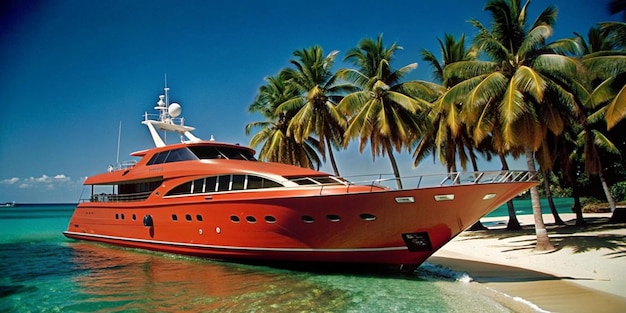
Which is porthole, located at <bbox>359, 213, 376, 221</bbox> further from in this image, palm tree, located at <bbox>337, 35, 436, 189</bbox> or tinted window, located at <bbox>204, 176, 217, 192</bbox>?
palm tree, located at <bbox>337, 35, 436, 189</bbox>

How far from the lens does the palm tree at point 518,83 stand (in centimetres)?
1189

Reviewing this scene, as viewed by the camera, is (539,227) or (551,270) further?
(539,227)

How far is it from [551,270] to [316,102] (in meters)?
13.8

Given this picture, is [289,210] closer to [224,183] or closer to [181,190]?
[224,183]

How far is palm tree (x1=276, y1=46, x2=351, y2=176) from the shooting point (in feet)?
68.1

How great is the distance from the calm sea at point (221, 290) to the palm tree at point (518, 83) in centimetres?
499

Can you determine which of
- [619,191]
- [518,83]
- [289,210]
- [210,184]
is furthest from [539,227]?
[619,191]

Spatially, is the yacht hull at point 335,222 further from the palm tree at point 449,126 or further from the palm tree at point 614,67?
the palm tree at point 449,126

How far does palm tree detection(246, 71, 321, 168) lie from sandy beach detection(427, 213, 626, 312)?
11767 millimetres

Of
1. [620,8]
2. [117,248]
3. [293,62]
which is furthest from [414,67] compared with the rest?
[117,248]

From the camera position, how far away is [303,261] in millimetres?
11039

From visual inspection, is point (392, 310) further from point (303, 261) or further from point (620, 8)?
point (620, 8)

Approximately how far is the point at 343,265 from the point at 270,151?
13.7 m

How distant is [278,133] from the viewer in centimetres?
2373
